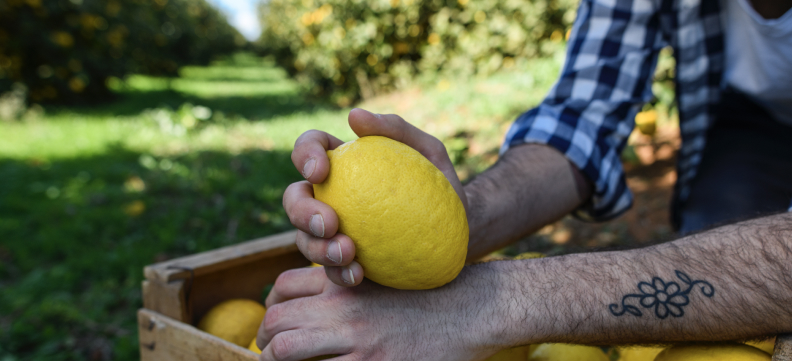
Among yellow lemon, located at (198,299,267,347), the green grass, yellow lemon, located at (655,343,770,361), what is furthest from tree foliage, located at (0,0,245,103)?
yellow lemon, located at (655,343,770,361)

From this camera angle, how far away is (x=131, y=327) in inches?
96.3

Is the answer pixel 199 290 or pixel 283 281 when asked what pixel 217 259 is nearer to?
pixel 199 290

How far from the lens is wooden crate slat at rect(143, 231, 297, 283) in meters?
1.40

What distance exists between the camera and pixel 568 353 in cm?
117

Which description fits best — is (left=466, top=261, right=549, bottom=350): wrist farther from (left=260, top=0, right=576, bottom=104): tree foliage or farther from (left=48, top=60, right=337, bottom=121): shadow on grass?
(left=48, top=60, right=337, bottom=121): shadow on grass

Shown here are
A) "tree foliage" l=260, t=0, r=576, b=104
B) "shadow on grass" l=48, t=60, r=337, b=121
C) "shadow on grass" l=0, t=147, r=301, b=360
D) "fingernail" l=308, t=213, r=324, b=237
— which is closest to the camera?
"fingernail" l=308, t=213, r=324, b=237

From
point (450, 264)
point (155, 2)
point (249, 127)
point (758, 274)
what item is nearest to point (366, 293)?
point (450, 264)

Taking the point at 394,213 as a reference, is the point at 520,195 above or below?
below

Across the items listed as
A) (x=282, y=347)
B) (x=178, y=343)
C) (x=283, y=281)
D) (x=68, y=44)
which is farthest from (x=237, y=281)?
(x=68, y=44)

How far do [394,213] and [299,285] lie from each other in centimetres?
41

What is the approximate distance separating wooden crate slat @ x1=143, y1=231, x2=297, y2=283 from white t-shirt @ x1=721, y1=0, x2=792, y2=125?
2.00 meters

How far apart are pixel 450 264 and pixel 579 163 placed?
36.8 inches

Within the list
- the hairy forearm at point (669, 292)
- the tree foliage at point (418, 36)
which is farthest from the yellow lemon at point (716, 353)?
the tree foliage at point (418, 36)

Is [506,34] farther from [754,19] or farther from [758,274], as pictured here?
[758,274]
